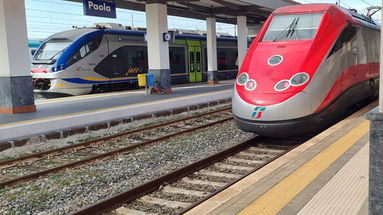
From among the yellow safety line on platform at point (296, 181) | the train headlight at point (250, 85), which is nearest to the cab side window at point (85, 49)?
the train headlight at point (250, 85)

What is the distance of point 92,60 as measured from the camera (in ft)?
53.9

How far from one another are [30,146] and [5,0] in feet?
14.7

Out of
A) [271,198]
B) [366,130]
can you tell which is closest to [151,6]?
[366,130]

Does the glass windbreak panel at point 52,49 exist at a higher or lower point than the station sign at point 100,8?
lower

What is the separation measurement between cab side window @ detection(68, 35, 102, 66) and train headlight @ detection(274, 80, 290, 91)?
1084 cm

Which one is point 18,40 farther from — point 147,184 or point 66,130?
point 147,184

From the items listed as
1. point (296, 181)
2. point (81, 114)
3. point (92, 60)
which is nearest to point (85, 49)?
point (92, 60)

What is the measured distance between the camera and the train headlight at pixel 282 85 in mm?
6715

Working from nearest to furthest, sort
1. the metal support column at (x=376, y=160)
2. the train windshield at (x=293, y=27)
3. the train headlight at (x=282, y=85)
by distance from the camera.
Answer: the metal support column at (x=376, y=160), the train headlight at (x=282, y=85), the train windshield at (x=293, y=27)

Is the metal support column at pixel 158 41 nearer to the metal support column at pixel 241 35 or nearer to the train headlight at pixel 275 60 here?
the metal support column at pixel 241 35

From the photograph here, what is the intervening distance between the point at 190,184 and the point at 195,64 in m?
18.0

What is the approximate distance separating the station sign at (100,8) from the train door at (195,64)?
342 inches

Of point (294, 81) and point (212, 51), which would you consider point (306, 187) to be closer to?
point (294, 81)

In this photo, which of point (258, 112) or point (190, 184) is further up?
point (258, 112)
